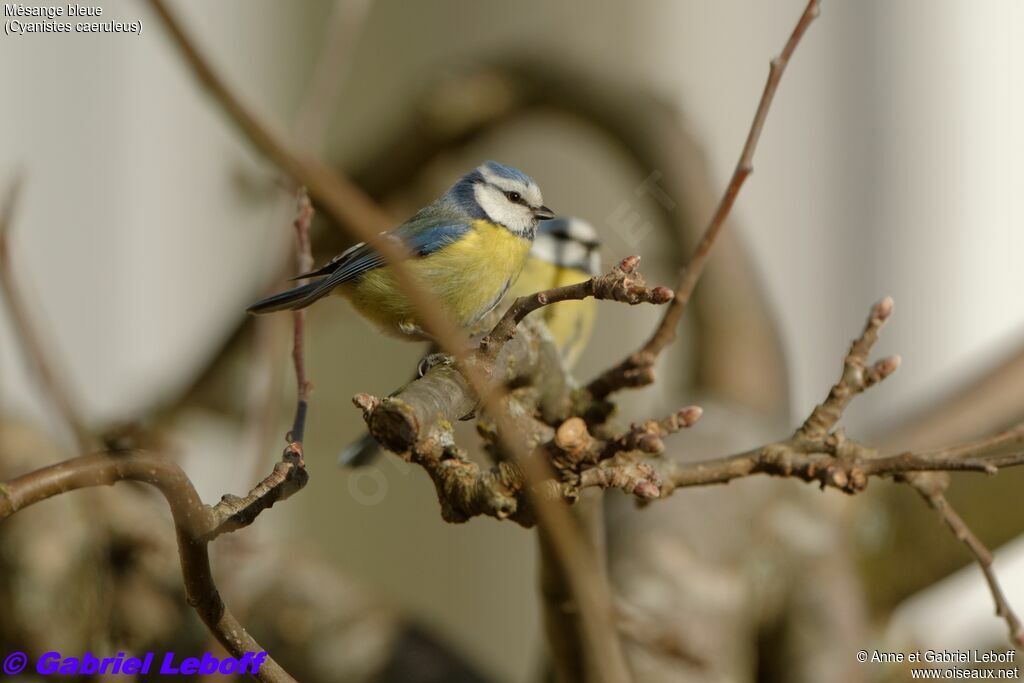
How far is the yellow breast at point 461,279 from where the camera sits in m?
0.75

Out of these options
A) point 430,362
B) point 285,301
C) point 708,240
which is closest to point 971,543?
point 708,240

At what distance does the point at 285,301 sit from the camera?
64cm

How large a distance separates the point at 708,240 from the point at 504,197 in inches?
6.8

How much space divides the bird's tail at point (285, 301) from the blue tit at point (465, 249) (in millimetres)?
85

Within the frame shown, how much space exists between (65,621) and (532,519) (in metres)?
1.16

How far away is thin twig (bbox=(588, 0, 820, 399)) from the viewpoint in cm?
73

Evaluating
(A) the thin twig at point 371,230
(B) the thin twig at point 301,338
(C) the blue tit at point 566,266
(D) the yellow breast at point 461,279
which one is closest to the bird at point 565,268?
(C) the blue tit at point 566,266

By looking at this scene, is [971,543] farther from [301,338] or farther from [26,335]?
[26,335]

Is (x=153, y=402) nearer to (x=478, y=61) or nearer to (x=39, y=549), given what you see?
(x=39, y=549)

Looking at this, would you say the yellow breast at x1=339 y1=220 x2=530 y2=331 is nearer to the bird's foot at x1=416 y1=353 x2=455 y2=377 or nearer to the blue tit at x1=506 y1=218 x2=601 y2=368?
the bird's foot at x1=416 y1=353 x2=455 y2=377

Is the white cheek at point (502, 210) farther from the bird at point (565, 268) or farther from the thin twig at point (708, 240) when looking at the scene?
the bird at point (565, 268)

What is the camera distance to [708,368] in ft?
6.05

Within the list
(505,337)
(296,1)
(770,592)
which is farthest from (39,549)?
(296,1)

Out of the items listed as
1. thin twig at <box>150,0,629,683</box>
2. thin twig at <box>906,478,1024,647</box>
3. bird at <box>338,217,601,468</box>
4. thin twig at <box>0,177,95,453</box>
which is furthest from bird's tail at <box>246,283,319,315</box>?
bird at <box>338,217,601,468</box>
